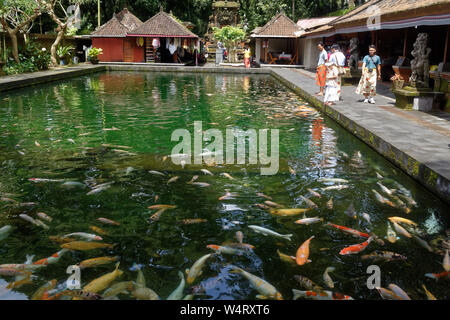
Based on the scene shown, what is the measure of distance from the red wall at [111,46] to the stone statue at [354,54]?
20.8 meters

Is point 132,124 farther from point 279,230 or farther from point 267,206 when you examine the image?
point 279,230

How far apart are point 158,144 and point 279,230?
14.7 feet

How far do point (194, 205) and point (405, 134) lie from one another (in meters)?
4.56

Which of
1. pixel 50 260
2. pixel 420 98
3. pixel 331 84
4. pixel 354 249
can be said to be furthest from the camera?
pixel 331 84

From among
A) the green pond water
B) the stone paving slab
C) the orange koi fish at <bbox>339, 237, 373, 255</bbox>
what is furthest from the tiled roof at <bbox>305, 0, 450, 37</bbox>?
the orange koi fish at <bbox>339, 237, 373, 255</bbox>

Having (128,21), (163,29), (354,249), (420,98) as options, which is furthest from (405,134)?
(128,21)

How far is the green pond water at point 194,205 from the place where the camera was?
392 cm

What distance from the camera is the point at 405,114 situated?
33.4 ft

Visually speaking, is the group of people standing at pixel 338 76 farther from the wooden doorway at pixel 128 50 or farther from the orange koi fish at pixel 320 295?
the wooden doorway at pixel 128 50

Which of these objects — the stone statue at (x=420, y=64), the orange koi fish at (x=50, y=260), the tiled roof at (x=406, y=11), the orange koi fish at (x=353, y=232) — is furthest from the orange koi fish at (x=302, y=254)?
the stone statue at (x=420, y=64)

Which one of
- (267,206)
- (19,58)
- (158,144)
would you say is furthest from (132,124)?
(19,58)

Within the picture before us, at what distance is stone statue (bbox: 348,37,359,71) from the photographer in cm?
1755

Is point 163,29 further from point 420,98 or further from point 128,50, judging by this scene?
point 420,98

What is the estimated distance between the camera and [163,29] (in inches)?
1214
